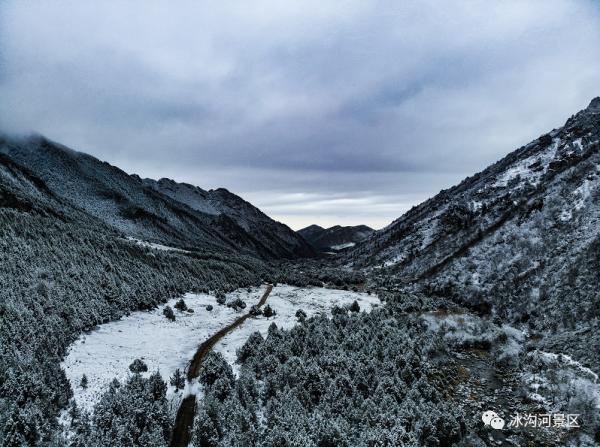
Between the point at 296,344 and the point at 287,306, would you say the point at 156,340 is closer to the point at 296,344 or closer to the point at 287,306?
the point at 296,344

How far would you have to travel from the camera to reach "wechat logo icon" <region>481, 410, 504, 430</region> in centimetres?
1479

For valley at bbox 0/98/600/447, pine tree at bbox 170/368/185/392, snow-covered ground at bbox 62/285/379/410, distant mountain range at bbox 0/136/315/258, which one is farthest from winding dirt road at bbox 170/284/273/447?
distant mountain range at bbox 0/136/315/258

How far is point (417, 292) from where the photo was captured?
49469 millimetres

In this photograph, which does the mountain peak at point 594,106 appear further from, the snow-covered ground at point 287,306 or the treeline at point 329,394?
the treeline at point 329,394

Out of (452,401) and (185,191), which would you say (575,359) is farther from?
(185,191)

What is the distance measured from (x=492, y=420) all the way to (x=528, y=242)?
31.0m

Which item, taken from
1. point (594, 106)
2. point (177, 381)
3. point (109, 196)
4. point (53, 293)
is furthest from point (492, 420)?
point (109, 196)

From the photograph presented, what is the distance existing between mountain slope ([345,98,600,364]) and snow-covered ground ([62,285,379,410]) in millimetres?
14843

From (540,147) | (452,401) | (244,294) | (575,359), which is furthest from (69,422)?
(540,147)

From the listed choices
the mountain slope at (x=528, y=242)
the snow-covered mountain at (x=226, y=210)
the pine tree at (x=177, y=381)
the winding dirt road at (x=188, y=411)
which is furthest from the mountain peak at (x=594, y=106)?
the snow-covered mountain at (x=226, y=210)

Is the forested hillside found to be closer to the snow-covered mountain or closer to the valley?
the valley

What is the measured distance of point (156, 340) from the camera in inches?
843

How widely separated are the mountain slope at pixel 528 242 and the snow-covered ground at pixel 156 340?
1484 cm

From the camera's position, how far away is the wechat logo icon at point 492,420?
14.8 m
